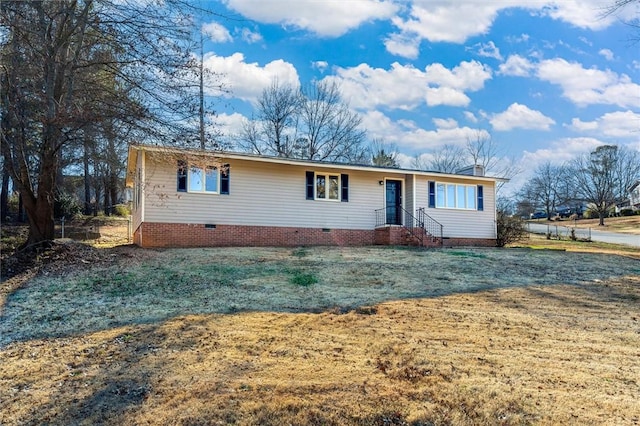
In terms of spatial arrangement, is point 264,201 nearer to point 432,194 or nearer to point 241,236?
point 241,236

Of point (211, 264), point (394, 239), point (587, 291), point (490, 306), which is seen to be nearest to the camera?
point (490, 306)

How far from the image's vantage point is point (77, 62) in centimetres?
1040

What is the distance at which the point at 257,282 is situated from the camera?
30.7 ft

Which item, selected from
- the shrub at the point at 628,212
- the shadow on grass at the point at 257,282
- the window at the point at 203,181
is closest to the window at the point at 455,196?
the shadow on grass at the point at 257,282

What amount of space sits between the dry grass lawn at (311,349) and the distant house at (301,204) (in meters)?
4.66

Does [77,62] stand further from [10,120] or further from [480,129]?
[480,129]

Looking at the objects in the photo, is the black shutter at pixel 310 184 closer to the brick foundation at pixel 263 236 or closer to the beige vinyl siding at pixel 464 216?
the brick foundation at pixel 263 236

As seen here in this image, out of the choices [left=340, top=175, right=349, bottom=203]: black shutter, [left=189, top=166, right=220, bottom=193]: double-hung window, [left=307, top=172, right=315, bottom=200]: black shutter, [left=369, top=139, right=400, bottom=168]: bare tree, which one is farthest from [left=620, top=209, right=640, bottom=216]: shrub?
[left=189, top=166, right=220, bottom=193]: double-hung window

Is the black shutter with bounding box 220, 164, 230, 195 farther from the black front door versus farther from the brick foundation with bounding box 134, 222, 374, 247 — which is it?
the black front door

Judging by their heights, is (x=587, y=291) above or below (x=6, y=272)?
below

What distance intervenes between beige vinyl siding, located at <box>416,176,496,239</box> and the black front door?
30.9 inches

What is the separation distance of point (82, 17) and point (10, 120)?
263cm

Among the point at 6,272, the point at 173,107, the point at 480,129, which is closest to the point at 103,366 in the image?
the point at 6,272

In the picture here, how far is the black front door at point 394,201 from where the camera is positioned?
18.7 meters
